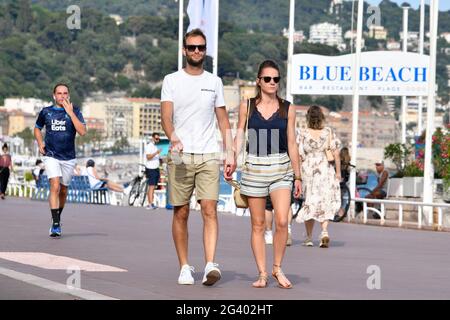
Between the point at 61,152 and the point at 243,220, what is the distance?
842 cm

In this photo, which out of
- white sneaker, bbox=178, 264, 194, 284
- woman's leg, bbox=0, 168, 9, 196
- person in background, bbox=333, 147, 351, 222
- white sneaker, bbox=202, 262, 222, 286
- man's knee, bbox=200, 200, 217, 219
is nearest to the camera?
white sneaker, bbox=202, 262, 222, 286

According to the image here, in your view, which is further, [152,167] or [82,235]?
[152,167]

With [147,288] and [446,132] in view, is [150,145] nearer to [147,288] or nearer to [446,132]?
[446,132]

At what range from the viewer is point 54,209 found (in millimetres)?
18391

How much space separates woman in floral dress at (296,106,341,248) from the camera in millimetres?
19016

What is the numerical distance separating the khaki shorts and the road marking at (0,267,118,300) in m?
1.31

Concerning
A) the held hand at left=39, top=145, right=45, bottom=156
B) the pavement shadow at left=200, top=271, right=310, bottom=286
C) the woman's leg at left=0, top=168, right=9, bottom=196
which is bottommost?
the woman's leg at left=0, top=168, right=9, bottom=196

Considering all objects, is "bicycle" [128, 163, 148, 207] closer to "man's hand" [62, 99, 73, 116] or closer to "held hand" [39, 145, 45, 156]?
"held hand" [39, 145, 45, 156]

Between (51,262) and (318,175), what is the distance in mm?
5989

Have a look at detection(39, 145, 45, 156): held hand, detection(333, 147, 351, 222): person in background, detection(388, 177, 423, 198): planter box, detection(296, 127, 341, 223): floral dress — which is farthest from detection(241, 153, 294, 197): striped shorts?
detection(388, 177, 423, 198): planter box

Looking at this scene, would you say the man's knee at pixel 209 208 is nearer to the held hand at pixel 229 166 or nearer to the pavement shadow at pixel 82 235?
the held hand at pixel 229 166

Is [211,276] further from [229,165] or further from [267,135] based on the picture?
[267,135]

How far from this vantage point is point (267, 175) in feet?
41.2

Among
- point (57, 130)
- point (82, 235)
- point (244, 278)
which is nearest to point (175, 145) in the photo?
point (244, 278)
